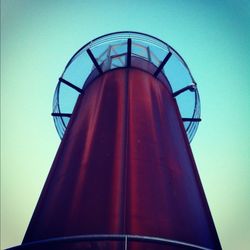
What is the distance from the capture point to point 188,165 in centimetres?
479

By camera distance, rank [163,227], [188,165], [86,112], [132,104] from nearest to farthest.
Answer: [163,227]
[188,165]
[132,104]
[86,112]

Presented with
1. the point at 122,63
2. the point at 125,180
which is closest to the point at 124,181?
the point at 125,180

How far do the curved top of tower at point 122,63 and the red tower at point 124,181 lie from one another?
182 centimetres

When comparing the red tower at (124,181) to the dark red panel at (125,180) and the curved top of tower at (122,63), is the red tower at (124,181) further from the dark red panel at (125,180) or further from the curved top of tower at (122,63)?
the curved top of tower at (122,63)

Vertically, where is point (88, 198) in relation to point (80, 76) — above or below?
below

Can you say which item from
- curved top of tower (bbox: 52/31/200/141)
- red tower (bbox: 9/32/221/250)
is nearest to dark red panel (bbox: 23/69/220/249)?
red tower (bbox: 9/32/221/250)

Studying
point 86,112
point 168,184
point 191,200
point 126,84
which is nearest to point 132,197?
point 168,184

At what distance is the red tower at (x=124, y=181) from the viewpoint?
3215mm

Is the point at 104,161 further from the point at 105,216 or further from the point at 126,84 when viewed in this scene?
the point at 126,84

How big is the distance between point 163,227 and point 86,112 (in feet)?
10.6

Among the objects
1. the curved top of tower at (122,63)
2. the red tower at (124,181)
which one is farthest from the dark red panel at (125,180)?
the curved top of tower at (122,63)

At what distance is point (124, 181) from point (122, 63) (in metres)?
5.02

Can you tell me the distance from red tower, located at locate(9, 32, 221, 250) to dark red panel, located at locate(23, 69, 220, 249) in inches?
0.5

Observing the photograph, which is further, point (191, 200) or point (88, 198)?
point (191, 200)
